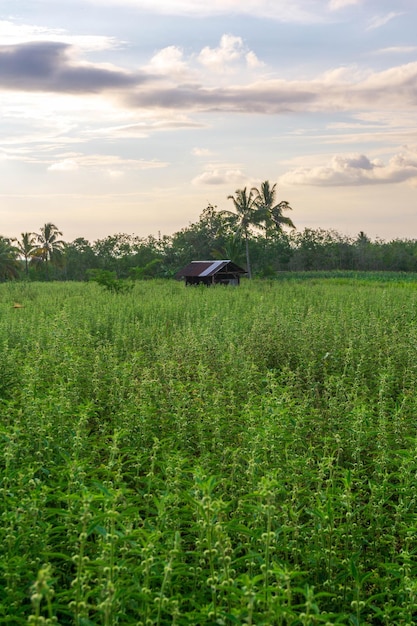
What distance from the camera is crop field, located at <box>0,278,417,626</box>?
2.74 metres

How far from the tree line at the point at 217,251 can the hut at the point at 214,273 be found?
9.53 meters

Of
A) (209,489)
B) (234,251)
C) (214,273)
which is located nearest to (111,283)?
(214,273)

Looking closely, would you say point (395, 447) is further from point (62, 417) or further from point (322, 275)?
point (322, 275)

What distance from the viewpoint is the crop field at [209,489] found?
2.74 meters

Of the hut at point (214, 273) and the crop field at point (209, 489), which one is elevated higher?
the hut at point (214, 273)

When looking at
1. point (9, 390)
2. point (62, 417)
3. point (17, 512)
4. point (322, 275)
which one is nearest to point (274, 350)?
point (9, 390)

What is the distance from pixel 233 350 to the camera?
8.96 metres

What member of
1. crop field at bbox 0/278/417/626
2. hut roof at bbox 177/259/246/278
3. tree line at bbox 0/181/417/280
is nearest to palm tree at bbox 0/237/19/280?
tree line at bbox 0/181/417/280

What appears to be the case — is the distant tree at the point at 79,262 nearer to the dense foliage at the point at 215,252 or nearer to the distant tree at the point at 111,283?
the dense foliage at the point at 215,252

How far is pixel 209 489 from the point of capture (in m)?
2.73

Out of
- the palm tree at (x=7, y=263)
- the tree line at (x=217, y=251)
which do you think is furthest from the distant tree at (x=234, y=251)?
the palm tree at (x=7, y=263)

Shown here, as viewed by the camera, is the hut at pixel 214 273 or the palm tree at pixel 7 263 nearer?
the hut at pixel 214 273

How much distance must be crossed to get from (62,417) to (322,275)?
48.3 meters

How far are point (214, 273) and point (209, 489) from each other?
32790mm
